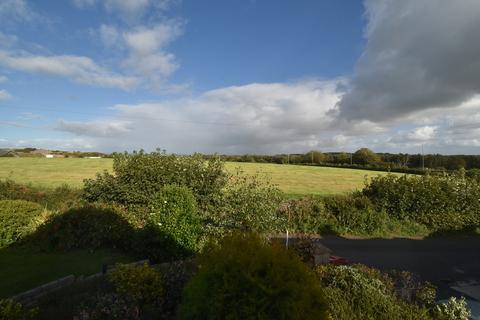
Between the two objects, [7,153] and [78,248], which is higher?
[7,153]

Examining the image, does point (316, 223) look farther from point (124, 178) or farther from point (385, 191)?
point (124, 178)

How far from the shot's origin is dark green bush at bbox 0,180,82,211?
14673mm

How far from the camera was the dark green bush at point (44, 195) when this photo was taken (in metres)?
14.7

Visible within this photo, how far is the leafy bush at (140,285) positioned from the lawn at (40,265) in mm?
3305

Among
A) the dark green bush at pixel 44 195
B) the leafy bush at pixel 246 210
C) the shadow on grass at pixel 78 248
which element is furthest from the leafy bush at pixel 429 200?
the dark green bush at pixel 44 195

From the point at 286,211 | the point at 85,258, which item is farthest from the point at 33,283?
the point at 286,211

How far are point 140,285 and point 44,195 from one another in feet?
39.8

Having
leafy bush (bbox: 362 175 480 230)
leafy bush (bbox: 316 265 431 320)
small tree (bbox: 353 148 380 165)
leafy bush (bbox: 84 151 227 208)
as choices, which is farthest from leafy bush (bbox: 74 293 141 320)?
small tree (bbox: 353 148 380 165)

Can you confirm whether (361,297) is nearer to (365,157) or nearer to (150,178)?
(150,178)

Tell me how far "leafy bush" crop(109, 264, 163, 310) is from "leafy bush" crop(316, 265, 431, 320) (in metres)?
2.72

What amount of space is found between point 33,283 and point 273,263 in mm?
6718

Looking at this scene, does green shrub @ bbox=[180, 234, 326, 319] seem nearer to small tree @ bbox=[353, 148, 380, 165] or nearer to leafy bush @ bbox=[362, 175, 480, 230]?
leafy bush @ bbox=[362, 175, 480, 230]

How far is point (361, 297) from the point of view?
18.9 feet

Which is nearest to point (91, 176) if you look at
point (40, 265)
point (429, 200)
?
point (40, 265)
